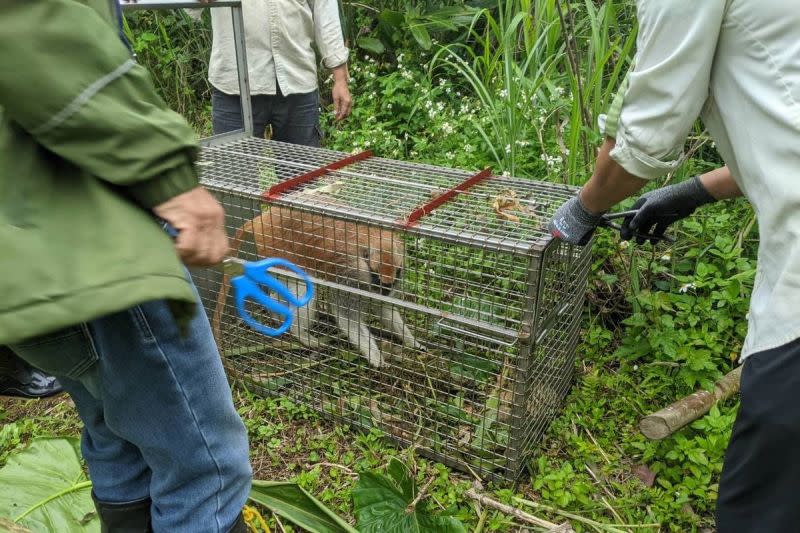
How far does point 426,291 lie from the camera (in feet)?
7.18

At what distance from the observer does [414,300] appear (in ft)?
7.65

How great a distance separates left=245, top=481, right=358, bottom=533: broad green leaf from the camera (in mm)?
→ 2014

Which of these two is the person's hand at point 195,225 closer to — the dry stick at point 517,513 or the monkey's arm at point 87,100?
the monkey's arm at point 87,100

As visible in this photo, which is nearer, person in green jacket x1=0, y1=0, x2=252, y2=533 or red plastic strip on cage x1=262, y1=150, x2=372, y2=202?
person in green jacket x1=0, y1=0, x2=252, y2=533

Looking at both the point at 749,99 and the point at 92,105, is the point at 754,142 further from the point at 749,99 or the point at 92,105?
the point at 92,105

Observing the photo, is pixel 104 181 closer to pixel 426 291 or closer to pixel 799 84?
pixel 799 84

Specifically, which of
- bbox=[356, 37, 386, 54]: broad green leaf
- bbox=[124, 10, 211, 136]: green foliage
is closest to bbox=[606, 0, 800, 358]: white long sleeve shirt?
bbox=[356, 37, 386, 54]: broad green leaf

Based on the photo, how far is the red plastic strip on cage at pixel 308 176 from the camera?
2.31 m

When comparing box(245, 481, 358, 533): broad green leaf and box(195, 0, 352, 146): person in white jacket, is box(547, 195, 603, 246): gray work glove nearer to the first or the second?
box(245, 481, 358, 533): broad green leaf

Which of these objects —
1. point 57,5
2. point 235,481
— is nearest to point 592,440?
point 235,481

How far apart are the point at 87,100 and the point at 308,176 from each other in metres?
1.56

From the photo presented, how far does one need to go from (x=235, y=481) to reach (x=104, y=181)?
724 mm

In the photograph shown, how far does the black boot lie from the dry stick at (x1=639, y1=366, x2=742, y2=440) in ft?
4.93

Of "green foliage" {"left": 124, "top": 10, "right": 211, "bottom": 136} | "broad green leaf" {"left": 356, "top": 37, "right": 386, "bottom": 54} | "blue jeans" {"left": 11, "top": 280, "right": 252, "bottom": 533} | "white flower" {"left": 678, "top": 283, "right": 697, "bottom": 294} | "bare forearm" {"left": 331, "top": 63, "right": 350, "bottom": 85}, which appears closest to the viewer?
"blue jeans" {"left": 11, "top": 280, "right": 252, "bottom": 533}
